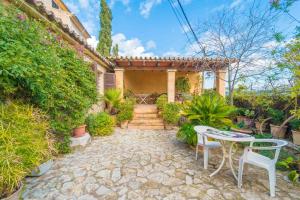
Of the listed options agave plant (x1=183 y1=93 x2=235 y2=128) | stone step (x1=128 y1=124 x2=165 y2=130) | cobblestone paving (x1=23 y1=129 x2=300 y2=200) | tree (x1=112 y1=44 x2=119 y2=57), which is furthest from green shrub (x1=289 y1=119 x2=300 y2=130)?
tree (x1=112 y1=44 x2=119 y2=57)

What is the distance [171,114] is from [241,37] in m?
3.73

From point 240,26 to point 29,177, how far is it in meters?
6.91

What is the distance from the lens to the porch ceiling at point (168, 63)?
683cm

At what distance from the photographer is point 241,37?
209 inches

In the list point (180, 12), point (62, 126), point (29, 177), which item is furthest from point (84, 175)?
point (180, 12)

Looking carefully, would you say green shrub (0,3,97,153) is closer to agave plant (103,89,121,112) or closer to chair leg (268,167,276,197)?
agave plant (103,89,121,112)

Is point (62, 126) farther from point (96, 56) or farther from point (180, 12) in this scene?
point (180, 12)

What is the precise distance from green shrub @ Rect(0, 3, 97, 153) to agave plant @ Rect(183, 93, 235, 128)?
291cm

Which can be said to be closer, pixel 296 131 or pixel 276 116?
pixel 296 131

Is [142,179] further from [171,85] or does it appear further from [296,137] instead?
[171,85]

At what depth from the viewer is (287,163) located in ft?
10.3

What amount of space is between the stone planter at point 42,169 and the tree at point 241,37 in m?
5.64

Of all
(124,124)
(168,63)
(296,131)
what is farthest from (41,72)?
(296,131)

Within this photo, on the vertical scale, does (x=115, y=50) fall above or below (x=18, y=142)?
above
